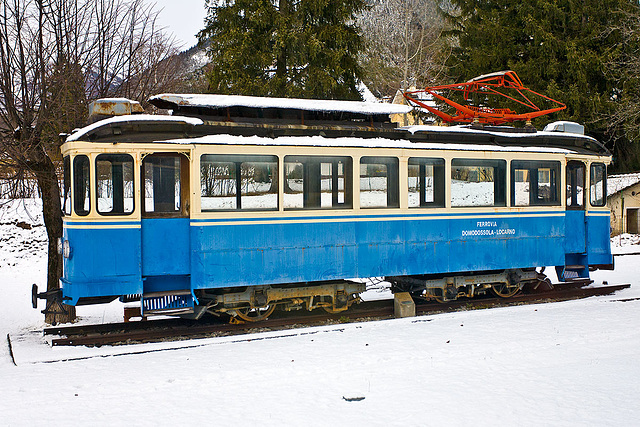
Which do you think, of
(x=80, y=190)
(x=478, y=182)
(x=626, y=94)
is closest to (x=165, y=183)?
(x=80, y=190)

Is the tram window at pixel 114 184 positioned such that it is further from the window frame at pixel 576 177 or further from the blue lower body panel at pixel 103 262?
the window frame at pixel 576 177

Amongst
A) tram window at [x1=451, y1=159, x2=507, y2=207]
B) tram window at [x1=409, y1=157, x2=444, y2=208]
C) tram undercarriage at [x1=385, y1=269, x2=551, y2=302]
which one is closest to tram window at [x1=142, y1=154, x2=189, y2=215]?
tram window at [x1=409, y1=157, x2=444, y2=208]

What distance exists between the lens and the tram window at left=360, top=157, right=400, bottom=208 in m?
9.36

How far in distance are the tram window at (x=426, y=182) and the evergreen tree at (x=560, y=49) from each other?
16.3 meters

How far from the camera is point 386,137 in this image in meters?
9.74

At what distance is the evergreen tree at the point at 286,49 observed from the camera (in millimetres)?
18891

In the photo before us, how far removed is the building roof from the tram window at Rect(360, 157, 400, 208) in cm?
2155

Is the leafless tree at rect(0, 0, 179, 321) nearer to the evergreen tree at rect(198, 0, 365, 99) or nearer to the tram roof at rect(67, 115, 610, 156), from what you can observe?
the tram roof at rect(67, 115, 610, 156)

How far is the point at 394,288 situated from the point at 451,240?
1.64m

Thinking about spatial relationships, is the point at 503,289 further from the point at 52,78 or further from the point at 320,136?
the point at 52,78

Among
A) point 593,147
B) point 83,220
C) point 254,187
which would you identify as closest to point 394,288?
point 254,187

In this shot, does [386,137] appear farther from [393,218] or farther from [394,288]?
[394,288]

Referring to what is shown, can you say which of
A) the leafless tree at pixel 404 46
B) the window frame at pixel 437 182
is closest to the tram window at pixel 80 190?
the window frame at pixel 437 182

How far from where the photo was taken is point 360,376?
643 centimetres
